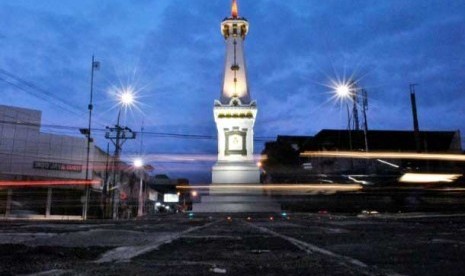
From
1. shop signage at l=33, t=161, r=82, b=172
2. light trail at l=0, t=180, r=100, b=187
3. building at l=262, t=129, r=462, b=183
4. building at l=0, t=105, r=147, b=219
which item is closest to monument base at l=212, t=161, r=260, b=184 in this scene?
building at l=0, t=105, r=147, b=219

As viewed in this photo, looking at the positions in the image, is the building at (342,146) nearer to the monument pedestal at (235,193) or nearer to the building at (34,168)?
the monument pedestal at (235,193)

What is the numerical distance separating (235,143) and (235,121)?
1.66m

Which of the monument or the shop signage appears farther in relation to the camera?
the shop signage

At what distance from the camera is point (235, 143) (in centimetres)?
3269

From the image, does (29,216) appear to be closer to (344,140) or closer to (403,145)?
(344,140)

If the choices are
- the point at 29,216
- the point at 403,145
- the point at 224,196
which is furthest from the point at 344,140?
the point at 29,216

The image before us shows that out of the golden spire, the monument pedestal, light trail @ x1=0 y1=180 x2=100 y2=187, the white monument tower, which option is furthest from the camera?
light trail @ x1=0 y1=180 x2=100 y2=187

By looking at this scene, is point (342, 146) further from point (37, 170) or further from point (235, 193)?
point (37, 170)

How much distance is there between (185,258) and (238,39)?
33.6 metres

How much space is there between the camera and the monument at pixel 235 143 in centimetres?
2998

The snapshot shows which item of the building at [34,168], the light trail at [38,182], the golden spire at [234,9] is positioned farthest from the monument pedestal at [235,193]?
the building at [34,168]

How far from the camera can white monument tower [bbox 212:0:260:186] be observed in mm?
31828

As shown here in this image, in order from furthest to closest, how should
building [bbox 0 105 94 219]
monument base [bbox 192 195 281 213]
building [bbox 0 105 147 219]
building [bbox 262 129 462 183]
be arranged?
building [bbox 262 129 462 183] → building [bbox 0 105 94 219] → building [bbox 0 105 147 219] → monument base [bbox 192 195 281 213]

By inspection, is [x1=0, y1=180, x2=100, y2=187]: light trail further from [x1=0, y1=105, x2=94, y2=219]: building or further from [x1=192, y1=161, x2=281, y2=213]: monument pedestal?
[x1=192, y1=161, x2=281, y2=213]: monument pedestal
